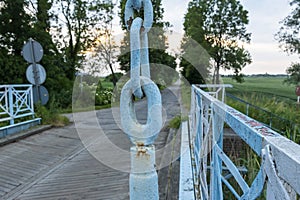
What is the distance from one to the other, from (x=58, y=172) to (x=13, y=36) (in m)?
9.32

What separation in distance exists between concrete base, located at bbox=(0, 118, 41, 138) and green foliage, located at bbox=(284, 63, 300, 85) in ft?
46.7

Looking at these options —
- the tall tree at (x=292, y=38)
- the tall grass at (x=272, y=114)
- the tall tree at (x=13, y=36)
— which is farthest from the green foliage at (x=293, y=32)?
the tall tree at (x=13, y=36)

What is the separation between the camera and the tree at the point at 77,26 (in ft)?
48.7

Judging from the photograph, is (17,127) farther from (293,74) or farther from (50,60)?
(293,74)

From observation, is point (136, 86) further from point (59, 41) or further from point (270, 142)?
point (59, 41)

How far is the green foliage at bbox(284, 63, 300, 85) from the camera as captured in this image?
15977mm

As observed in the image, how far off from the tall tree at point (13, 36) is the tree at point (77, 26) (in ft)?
10.6

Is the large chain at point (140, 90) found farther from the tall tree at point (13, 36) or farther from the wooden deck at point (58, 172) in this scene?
the tall tree at point (13, 36)

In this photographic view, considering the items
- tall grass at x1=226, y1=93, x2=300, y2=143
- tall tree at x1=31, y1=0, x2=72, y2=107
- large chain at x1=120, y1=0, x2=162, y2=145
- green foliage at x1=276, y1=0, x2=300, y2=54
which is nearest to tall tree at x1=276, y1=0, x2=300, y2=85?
green foliage at x1=276, y1=0, x2=300, y2=54

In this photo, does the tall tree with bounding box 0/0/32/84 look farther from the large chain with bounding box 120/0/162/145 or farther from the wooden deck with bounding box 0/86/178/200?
the large chain with bounding box 120/0/162/145

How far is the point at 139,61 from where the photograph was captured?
3.76 ft

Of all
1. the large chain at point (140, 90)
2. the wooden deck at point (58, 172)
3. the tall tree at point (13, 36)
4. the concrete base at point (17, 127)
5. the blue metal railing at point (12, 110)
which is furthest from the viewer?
the tall tree at point (13, 36)

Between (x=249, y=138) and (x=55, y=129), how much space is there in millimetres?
6490

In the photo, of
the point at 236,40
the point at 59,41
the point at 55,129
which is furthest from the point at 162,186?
the point at 236,40
